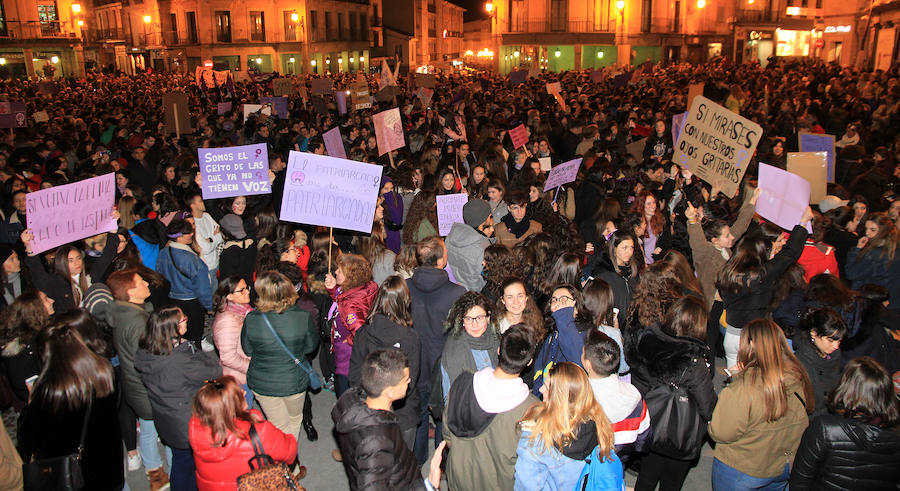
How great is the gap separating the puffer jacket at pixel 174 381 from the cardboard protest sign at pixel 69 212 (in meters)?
2.23

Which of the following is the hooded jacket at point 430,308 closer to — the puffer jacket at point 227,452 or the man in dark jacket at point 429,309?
the man in dark jacket at point 429,309

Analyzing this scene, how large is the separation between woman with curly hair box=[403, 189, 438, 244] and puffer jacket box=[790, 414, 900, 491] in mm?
4214

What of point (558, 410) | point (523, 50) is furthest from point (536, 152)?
point (523, 50)

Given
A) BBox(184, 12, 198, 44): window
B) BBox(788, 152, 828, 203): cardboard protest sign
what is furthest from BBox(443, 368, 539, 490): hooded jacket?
BBox(184, 12, 198, 44): window

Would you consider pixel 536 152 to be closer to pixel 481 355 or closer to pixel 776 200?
pixel 776 200

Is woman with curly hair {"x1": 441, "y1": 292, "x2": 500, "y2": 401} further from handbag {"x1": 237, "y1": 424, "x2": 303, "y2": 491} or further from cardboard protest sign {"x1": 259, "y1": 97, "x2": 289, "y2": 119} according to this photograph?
cardboard protest sign {"x1": 259, "y1": 97, "x2": 289, "y2": 119}

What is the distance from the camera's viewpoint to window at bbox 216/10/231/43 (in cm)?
4756

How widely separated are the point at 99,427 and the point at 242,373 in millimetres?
1183

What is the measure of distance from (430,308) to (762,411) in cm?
225

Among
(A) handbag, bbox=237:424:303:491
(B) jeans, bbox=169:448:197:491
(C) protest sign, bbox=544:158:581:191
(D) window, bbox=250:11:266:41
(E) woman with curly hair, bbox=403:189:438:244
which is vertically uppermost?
(D) window, bbox=250:11:266:41

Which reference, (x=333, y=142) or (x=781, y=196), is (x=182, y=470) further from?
(x=333, y=142)

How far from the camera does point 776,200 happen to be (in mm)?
6164

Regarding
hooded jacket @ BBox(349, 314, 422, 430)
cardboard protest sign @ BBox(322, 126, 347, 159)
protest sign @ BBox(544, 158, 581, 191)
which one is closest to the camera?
hooded jacket @ BBox(349, 314, 422, 430)

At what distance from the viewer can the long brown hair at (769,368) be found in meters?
3.33
